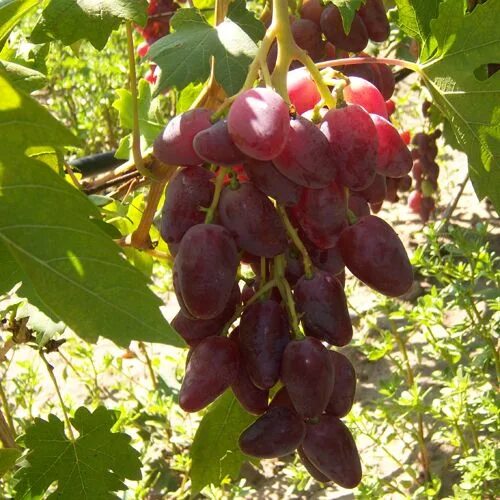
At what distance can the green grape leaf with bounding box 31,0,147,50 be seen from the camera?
99cm

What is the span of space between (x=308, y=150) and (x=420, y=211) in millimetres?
1760

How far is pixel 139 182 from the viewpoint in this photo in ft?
4.21

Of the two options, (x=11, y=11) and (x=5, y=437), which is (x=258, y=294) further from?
(x=5, y=437)

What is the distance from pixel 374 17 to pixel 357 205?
341 mm

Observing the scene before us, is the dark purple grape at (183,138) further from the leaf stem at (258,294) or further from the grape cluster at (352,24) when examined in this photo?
the grape cluster at (352,24)

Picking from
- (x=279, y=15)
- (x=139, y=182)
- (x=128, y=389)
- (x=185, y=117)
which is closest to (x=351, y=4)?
(x=279, y=15)

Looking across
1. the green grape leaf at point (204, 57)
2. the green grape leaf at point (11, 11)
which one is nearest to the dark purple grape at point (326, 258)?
the green grape leaf at point (204, 57)

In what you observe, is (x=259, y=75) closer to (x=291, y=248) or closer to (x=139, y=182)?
(x=291, y=248)

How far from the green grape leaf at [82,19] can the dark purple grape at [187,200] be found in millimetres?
268

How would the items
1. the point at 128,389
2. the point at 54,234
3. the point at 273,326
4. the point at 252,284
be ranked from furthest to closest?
the point at 128,389 → the point at 252,284 → the point at 273,326 → the point at 54,234

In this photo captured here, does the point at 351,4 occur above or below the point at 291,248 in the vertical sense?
above

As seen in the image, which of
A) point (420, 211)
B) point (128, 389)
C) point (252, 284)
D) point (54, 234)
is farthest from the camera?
point (420, 211)

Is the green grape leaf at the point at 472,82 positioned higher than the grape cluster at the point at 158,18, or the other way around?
the grape cluster at the point at 158,18

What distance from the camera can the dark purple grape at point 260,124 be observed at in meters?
0.72
